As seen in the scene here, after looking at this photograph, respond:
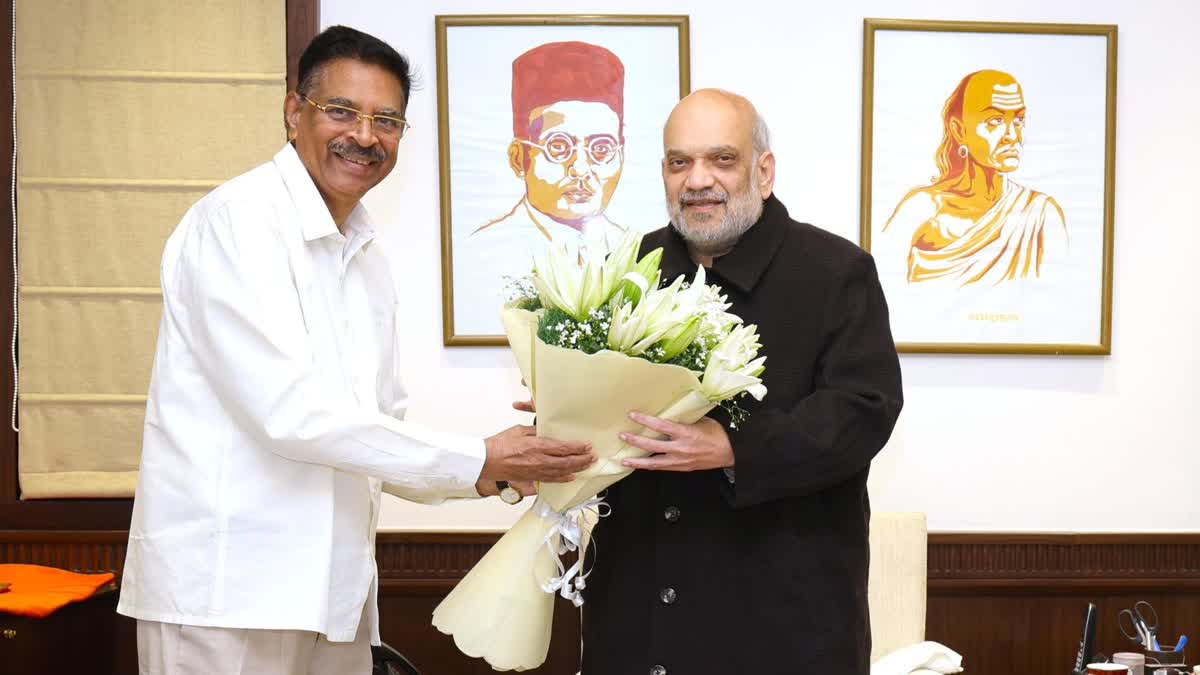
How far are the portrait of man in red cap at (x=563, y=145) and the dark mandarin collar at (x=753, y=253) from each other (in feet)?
4.39

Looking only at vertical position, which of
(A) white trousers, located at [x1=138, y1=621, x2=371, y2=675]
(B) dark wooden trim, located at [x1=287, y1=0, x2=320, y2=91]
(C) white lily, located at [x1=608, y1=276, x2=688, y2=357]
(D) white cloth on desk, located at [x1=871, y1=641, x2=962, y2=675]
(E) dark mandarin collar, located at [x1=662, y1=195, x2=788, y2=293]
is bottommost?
(D) white cloth on desk, located at [x1=871, y1=641, x2=962, y2=675]

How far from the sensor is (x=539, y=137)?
139 inches

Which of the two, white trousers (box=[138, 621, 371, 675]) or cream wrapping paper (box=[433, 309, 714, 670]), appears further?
white trousers (box=[138, 621, 371, 675])

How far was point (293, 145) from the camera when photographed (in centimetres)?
226

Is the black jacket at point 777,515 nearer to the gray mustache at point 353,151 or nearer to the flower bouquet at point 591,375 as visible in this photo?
the flower bouquet at point 591,375

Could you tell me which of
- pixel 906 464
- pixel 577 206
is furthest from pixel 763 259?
pixel 906 464

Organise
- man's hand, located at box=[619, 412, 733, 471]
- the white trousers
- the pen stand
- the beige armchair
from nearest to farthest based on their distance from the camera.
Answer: man's hand, located at box=[619, 412, 733, 471]
the white trousers
the pen stand
the beige armchair

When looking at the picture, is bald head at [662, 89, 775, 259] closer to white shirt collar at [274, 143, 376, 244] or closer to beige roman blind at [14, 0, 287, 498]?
white shirt collar at [274, 143, 376, 244]

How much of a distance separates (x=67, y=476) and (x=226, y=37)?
4.61 feet

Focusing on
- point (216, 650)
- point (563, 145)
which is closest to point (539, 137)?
point (563, 145)

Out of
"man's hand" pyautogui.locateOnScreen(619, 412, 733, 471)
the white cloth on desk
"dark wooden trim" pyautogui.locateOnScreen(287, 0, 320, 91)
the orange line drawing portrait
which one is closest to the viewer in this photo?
"man's hand" pyautogui.locateOnScreen(619, 412, 733, 471)

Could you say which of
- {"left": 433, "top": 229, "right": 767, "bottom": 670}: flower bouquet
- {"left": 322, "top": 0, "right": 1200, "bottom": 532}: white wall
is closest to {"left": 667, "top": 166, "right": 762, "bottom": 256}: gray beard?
{"left": 433, "top": 229, "right": 767, "bottom": 670}: flower bouquet

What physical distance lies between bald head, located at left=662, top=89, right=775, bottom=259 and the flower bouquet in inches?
8.6

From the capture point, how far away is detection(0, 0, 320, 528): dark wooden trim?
3.48m
